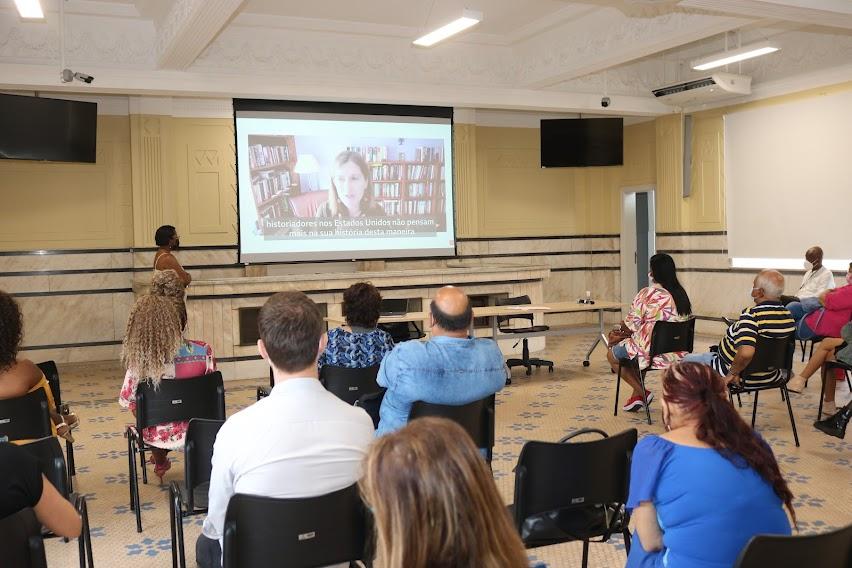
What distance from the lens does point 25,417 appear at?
358 centimetres

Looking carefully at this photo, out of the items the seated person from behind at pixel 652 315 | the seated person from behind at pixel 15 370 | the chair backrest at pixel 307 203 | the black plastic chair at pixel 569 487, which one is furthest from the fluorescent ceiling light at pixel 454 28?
the black plastic chair at pixel 569 487

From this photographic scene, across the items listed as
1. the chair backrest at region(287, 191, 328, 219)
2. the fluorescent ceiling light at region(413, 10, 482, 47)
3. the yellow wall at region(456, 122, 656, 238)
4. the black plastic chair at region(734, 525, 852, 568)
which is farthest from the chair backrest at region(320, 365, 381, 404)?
the yellow wall at region(456, 122, 656, 238)

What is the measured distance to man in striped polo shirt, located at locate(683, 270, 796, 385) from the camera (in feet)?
17.4

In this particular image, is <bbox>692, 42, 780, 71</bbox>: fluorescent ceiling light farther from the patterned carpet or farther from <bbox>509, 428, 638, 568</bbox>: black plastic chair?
<bbox>509, 428, 638, 568</bbox>: black plastic chair

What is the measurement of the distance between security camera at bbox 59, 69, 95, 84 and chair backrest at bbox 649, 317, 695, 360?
584 cm

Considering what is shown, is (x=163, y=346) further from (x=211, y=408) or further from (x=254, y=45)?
(x=254, y=45)

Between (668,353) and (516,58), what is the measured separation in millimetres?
5377

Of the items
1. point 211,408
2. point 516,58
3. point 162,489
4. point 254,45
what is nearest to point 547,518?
point 211,408

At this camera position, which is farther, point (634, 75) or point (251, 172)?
point (634, 75)

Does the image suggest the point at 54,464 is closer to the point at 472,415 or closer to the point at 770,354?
the point at 472,415

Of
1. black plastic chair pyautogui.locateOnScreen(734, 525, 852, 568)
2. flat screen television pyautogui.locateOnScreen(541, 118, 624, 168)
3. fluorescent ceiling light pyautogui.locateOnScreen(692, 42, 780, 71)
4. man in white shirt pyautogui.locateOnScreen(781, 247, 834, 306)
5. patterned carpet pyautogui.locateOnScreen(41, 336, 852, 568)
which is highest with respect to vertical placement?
fluorescent ceiling light pyautogui.locateOnScreen(692, 42, 780, 71)

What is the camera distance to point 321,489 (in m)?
2.20

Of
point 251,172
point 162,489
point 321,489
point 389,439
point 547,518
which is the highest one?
point 251,172

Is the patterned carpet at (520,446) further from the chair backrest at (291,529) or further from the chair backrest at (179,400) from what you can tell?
the chair backrest at (291,529)
